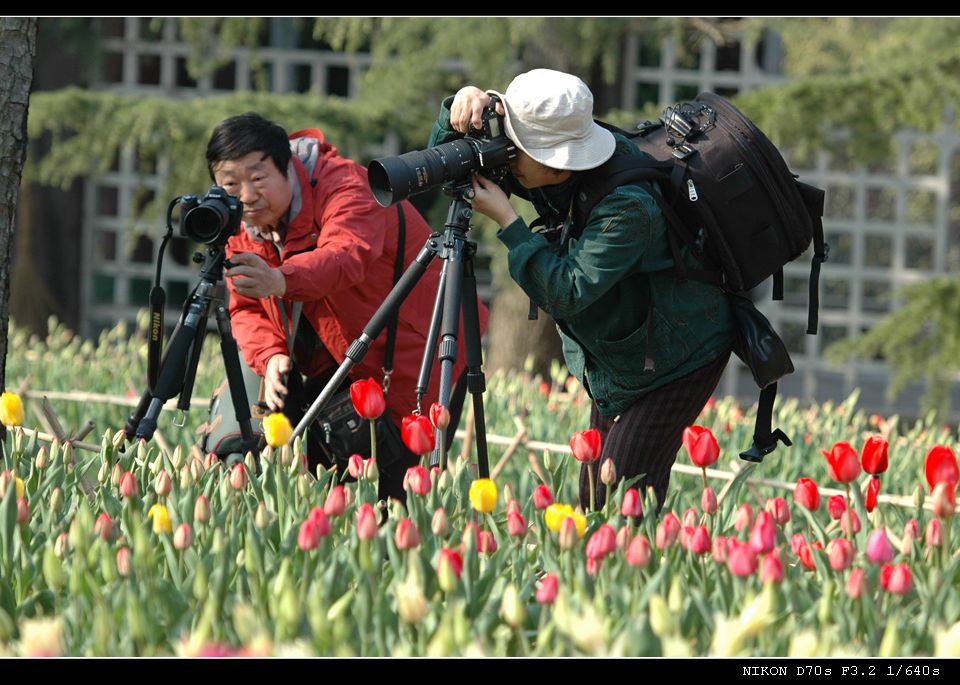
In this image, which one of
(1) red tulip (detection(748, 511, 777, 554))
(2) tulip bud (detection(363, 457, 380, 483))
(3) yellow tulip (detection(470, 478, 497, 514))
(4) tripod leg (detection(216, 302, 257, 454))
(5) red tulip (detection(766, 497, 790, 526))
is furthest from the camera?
(4) tripod leg (detection(216, 302, 257, 454))

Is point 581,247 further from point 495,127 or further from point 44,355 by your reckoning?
point 44,355

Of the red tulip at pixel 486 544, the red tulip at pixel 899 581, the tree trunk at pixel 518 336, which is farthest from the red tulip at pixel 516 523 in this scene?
the tree trunk at pixel 518 336

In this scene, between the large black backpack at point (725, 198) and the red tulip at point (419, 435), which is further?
the large black backpack at point (725, 198)

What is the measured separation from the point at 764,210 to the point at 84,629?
158 cm

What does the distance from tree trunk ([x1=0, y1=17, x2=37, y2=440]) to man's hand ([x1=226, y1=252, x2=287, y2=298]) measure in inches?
24.0

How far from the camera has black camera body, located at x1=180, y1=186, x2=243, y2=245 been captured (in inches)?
118

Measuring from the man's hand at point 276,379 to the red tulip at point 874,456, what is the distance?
140cm

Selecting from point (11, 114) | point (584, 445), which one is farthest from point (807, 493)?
point (11, 114)

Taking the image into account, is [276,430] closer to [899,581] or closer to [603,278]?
[603,278]

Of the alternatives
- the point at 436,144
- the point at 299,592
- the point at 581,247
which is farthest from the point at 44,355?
the point at 299,592

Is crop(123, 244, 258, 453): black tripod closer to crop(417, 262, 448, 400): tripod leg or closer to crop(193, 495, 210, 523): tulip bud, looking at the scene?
crop(417, 262, 448, 400): tripod leg

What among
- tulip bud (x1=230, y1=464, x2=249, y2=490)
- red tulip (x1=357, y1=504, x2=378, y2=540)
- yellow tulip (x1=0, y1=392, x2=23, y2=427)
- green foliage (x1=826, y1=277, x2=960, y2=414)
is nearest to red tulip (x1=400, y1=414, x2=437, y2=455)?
tulip bud (x1=230, y1=464, x2=249, y2=490)

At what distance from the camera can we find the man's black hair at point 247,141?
3270mm

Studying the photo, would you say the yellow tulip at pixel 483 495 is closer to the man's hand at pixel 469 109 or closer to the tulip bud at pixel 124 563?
the tulip bud at pixel 124 563
